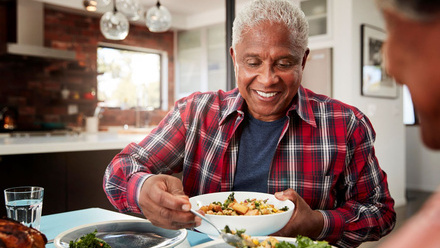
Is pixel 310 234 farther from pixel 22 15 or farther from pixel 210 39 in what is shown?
pixel 210 39

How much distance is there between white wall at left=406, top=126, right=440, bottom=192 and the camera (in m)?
6.06

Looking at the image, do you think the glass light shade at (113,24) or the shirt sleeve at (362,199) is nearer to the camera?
the shirt sleeve at (362,199)

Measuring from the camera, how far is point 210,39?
21.5 feet

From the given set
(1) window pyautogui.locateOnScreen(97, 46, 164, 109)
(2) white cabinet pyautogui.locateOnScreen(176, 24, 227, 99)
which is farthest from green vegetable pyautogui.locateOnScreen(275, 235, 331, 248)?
(2) white cabinet pyautogui.locateOnScreen(176, 24, 227, 99)

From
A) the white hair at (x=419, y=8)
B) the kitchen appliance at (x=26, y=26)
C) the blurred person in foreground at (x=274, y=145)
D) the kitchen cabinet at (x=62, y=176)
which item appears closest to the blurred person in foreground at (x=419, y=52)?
the white hair at (x=419, y=8)

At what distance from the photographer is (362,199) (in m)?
1.33

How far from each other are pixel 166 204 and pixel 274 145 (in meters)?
0.56

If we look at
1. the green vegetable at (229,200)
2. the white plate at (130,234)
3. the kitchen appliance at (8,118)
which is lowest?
the white plate at (130,234)

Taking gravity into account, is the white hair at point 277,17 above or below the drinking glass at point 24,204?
above

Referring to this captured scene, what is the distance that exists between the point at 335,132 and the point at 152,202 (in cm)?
68

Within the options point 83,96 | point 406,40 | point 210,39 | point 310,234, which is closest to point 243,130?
point 310,234

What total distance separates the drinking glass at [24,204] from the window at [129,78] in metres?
5.04

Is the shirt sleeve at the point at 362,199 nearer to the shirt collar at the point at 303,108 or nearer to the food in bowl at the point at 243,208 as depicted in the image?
the shirt collar at the point at 303,108

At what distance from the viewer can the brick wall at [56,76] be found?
5.13 m
